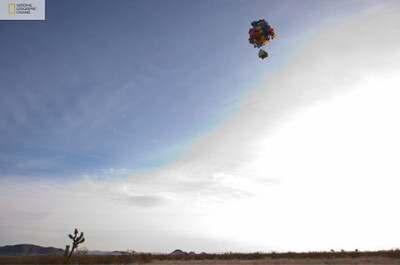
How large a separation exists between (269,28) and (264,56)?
8.74 feet

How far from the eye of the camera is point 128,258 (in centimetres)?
2673

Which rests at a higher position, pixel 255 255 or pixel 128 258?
pixel 128 258

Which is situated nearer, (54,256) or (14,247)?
(54,256)

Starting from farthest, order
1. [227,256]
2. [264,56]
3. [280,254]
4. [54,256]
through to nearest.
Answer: [227,256], [280,254], [54,256], [264,56]

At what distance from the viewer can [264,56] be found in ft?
71.5

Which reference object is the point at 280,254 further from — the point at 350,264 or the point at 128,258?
the point at 128,258

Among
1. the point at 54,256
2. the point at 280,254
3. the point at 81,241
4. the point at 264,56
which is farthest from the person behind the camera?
the point at 280,254

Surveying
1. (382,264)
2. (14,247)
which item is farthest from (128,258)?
(14,247)

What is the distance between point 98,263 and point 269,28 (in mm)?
24629

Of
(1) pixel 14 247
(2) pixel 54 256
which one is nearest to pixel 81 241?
(2) pixel 54 256

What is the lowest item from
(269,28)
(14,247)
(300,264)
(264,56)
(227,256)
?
(14,247)

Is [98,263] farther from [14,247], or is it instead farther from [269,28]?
[14,247]

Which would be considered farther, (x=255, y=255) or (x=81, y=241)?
(x=255, y=255)

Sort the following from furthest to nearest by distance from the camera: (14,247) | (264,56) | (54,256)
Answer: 1. (14,247)
2. (54,256)
3. (264,56)
